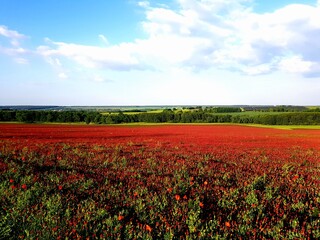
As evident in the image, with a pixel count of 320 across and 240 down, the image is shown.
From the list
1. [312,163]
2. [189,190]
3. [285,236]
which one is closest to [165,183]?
[189,190]

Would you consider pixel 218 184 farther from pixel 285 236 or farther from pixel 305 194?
pixel 285 236

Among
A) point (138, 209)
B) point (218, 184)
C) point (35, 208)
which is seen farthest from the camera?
point (218, 184)

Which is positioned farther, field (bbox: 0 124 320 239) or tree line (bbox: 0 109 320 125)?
tree line (bbox: 0 109 320 125)

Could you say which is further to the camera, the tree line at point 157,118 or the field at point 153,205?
the tree line at point 157,118

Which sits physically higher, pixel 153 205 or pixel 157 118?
pixel 153 205

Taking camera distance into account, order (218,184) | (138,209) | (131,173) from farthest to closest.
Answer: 1. (131,173)
2. (218,184)
3. (138,209)

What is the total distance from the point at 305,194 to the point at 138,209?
5186 mm

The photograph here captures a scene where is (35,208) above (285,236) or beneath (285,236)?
above

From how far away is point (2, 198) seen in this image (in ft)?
21.3

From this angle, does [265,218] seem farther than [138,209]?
No

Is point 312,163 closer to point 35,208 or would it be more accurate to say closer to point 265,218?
point 265,218

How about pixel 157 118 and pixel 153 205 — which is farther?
pixel 157 118

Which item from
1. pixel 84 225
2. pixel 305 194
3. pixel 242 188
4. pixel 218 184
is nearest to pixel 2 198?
pixel 84 225

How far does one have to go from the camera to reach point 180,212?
593 centimetres
